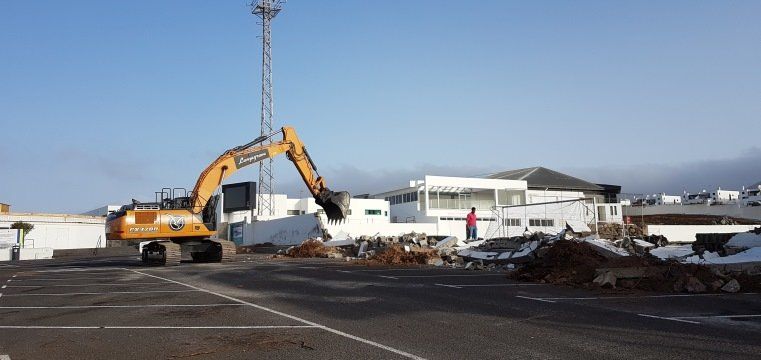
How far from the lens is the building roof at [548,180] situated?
6706cm

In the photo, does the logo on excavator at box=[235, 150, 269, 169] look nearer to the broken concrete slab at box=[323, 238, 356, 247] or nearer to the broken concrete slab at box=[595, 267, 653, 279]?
the broken concrete slab at box=[323, 238, 356, 247]

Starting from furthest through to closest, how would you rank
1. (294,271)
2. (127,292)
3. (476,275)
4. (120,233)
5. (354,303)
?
(120,233), (294,271), (476,275), (127,292), (354,303)

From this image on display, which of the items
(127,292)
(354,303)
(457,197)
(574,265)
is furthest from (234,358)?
(457,197)

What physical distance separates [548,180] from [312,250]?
43.6m

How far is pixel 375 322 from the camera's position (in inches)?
354

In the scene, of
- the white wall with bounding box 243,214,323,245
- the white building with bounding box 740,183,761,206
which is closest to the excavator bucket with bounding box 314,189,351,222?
the white wall with bounding box 243,214,323,245

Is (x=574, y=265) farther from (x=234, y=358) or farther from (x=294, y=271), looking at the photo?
(x=234, y=358)

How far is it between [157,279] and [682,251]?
57.0ft

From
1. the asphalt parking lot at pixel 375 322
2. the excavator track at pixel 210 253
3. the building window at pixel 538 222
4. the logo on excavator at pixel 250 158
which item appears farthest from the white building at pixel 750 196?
the asphalt parking lot at pixel 375 322

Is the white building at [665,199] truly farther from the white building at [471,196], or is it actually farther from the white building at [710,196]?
the white building at [471,196]

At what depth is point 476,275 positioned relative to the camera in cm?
1736

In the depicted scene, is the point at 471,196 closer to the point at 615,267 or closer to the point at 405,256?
the point at 405,256

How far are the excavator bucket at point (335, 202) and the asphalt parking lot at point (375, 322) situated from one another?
13660 mm

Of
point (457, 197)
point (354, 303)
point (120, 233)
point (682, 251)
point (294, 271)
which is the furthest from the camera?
point (457, 197)
